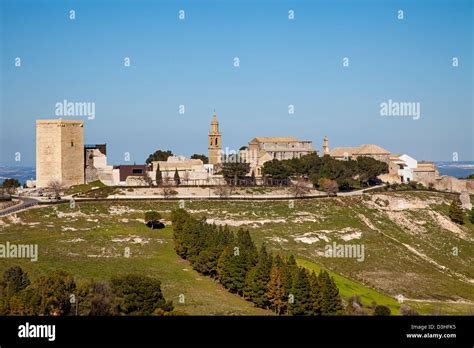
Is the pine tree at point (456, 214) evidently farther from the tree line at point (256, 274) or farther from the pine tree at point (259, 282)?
the pine tree at point (259, 282)

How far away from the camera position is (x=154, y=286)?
29844 millimetres

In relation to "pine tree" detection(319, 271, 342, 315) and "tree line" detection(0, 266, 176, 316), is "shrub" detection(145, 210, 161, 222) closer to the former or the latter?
"tree line" detection(0, 266, 176, 316)

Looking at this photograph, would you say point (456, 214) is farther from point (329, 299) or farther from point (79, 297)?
point (79, 297)

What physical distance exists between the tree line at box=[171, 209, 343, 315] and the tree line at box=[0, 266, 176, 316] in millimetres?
6091

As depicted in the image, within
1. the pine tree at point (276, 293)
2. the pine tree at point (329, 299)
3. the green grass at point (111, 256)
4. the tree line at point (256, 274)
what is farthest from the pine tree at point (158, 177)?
the pine tree at point (329, 299)

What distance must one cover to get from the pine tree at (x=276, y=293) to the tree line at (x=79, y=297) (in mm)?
5910

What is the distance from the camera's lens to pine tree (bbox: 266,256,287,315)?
33.1 m

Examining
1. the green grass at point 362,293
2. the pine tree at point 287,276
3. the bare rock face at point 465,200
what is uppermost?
the bare rock face at point 465,200

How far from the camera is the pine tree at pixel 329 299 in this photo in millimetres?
32219

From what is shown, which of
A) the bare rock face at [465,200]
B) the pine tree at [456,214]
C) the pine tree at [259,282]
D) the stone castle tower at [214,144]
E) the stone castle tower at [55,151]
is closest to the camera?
the pine tree at [259,282]

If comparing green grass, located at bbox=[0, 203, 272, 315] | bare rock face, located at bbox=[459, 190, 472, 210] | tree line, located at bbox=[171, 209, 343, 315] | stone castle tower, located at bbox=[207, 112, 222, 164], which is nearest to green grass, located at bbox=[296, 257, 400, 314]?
tree line, located at bbox=[171, 209, 343, 315]
